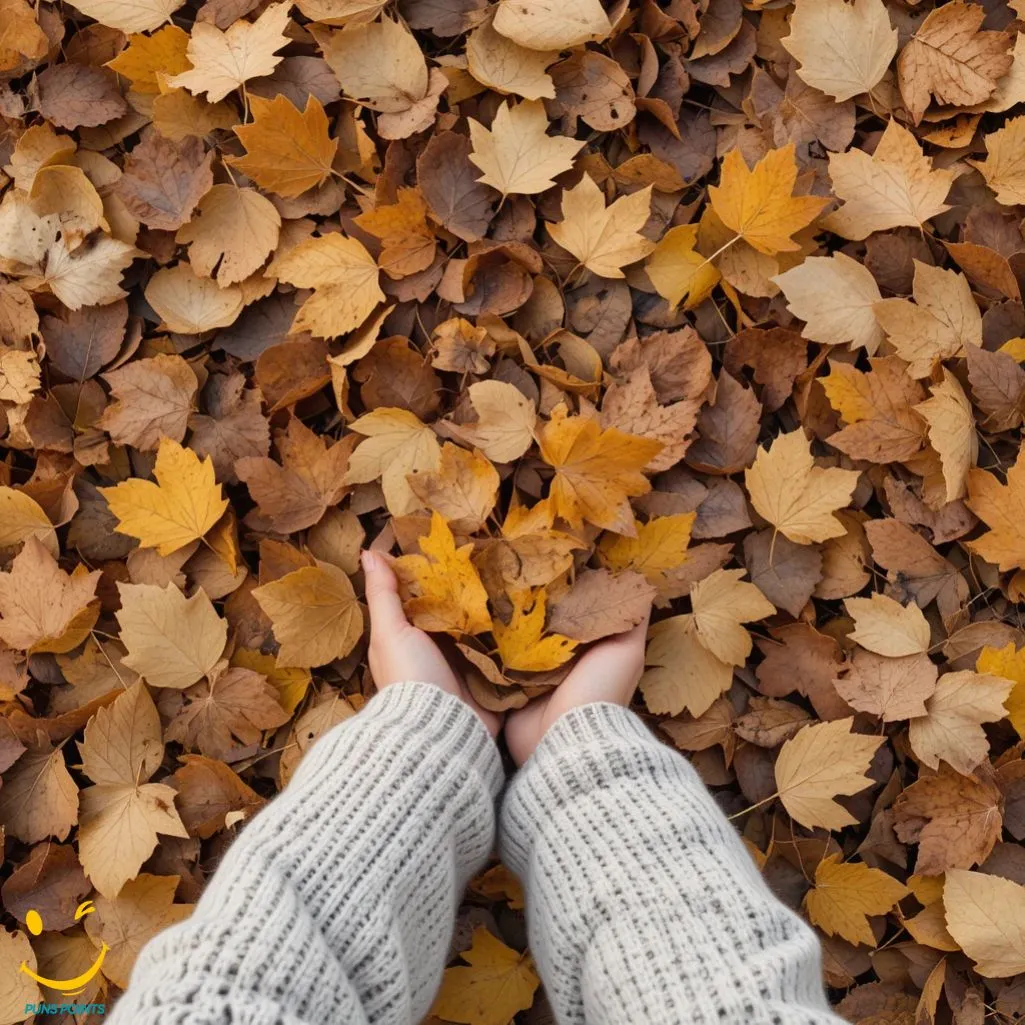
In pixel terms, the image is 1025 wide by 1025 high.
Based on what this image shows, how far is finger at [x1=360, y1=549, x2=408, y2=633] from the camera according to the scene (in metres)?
1.05

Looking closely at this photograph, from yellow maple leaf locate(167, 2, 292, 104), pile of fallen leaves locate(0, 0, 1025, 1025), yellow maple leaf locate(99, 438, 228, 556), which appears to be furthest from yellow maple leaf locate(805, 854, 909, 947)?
yellow maple leaf locate(167, 2, 292, 104)

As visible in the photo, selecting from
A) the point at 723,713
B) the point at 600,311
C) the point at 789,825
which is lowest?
the point at 789,825

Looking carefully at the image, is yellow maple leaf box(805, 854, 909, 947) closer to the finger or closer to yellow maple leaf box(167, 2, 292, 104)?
the finger

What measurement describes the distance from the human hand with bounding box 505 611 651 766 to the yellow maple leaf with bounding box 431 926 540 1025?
0.24 meters

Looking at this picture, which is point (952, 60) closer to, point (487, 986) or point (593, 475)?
point (593, 475)

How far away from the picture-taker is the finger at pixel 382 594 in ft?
3.46

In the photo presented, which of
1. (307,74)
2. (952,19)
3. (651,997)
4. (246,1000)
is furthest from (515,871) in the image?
(952,19)

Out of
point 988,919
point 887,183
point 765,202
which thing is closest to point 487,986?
point 988,919

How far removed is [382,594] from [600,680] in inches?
10.5

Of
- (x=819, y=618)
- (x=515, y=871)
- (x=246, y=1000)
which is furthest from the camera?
(x=819, y=618)

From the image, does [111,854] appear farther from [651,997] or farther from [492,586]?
[651,997]

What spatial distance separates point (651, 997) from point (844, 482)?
24.0 inches

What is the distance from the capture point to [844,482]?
1092 millimetres

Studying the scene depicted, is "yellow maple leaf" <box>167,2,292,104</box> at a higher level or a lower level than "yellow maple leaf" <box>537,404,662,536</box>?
higher
